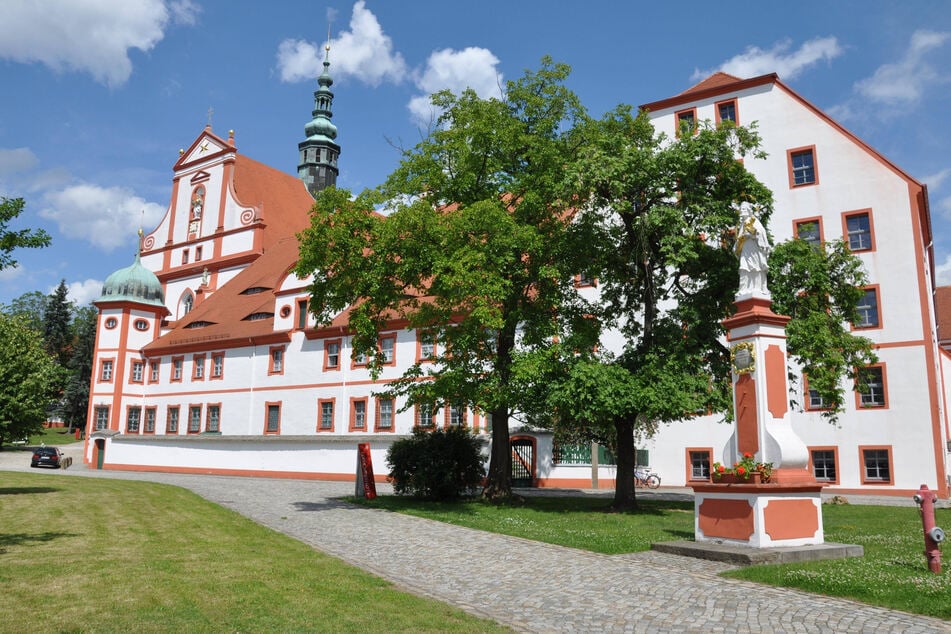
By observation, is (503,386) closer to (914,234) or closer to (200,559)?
(200,559)

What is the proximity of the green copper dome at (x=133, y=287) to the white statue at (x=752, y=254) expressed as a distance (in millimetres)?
44057

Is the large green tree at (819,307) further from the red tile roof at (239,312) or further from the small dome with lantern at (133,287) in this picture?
the small dome with lantern at (133,287)

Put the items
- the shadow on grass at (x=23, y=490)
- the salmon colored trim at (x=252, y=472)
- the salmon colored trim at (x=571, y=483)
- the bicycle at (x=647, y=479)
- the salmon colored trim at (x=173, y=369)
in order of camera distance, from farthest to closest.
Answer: the salmon colored trim at (x=173, y=369) < the salmon colored trim at (x=252, y=472) < the bicycle at (x=647, y=479) < the salmon colored trim at (x=571, y=483) < the shadow on grass at (x=23, y=490)

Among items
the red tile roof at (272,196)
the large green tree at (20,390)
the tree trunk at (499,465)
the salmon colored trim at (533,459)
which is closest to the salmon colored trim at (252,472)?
the salmon colored trim at (533,459)

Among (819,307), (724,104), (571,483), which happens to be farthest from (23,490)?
(724,104)

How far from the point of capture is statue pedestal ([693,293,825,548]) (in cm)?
1109

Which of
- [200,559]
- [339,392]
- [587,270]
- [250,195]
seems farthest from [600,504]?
[250,195]

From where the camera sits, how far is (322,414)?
125ft

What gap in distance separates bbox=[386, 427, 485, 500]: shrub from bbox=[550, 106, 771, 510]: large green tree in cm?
361

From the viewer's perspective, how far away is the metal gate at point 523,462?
31.3 meters

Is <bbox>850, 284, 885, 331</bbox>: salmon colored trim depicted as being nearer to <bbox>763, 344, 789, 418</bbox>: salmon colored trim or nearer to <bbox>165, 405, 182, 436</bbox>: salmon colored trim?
<bbox>763, 344, 789, 418</bbox>: salmon colored trim

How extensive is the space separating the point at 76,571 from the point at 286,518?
7705 mm

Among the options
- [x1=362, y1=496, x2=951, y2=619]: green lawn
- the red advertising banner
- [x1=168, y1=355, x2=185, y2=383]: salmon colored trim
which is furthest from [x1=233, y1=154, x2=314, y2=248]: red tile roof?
[x1=362, y1=496, x2=951, y2=619]: green lawn

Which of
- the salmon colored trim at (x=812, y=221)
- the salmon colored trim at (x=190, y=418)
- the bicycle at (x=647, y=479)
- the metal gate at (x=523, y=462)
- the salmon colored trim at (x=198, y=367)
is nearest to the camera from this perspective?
the salmon colored trim at (x=812, y=221)
